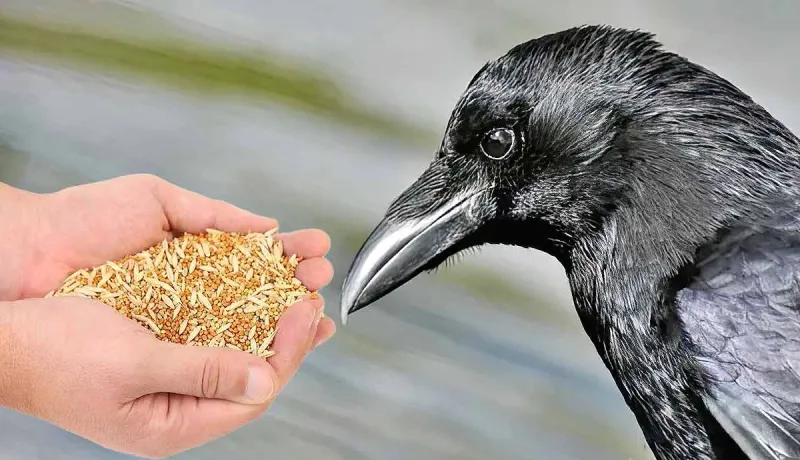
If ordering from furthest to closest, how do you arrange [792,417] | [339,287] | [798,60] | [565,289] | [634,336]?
[339,287] < [565,289] < [798,60] < [634,336] < [792,417]

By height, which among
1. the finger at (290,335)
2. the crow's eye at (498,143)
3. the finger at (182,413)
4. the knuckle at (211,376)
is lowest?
the finger at (182,413)

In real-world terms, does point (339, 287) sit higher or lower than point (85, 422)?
higher

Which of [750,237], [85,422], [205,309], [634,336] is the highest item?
[750,237]

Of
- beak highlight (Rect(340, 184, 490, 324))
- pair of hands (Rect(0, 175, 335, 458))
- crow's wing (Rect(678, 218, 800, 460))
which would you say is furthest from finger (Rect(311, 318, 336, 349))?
crow's wing (Rect(678, 218, 800, 460))

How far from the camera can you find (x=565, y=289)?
1.05 metres

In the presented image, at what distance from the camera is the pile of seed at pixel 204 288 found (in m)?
0.99

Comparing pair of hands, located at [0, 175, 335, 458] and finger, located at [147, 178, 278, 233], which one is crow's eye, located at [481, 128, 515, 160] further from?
finger, located at [147, 178, 278, 233]

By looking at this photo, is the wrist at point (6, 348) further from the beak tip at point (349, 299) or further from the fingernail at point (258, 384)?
the beak tip at point (349, 299)

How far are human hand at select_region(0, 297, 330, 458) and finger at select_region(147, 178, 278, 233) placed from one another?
0.82 ft

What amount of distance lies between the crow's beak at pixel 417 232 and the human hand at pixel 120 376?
0.43 ft

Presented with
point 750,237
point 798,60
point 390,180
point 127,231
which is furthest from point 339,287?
point 798,60

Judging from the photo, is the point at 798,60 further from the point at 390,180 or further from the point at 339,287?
the point at 339,287

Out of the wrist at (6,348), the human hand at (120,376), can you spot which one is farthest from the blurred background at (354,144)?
the wrist at (6,348)

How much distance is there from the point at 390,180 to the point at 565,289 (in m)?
0.31
